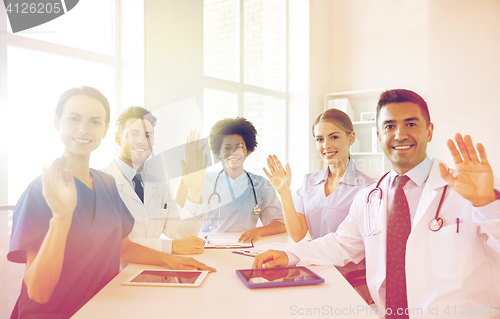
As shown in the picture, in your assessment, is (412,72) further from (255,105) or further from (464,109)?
(255,105)

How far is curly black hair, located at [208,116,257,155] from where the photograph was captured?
2.42 meters

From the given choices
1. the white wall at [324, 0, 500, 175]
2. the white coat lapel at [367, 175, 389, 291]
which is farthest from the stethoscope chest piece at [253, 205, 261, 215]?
the white wall at [324, 0, 500, 175]

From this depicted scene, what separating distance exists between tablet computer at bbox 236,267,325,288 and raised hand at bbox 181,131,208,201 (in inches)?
30.3

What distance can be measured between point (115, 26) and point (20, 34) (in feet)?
2.28

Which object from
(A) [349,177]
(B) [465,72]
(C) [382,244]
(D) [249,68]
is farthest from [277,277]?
(B) [465,72]

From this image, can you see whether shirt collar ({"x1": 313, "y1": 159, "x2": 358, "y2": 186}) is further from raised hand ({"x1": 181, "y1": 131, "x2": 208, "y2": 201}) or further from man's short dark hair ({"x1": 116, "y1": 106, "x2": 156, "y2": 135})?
man's short dark hair ({"x1": 116, "y1": 106, "x2": 156, "y2": 135})

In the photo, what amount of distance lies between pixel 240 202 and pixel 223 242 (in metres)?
0.55

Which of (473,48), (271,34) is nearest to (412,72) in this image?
(473,48)

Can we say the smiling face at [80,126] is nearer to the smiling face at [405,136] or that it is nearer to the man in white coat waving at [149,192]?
the man in white coat waving at [149,192]

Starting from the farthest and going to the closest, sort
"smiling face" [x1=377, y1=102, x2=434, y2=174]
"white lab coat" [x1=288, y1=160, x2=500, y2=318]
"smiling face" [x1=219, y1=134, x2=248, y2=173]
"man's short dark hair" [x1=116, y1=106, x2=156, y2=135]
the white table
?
"smiling face" [x1=219, y1=134, x2=248, y2=173]
"man's short dark hair" [x1=116, y1=106, x2=156, y2=135]
"smiling face" [x1=377, y1=102, x2=434, y2=174]
"white lab coat" [x1=288, y1=160, x2=500, y2=318]
the white table

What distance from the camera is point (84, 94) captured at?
3.20 ft

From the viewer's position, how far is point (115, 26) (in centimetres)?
162

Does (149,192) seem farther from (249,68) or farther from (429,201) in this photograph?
(249,68)

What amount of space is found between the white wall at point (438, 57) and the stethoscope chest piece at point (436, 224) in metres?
2.64
